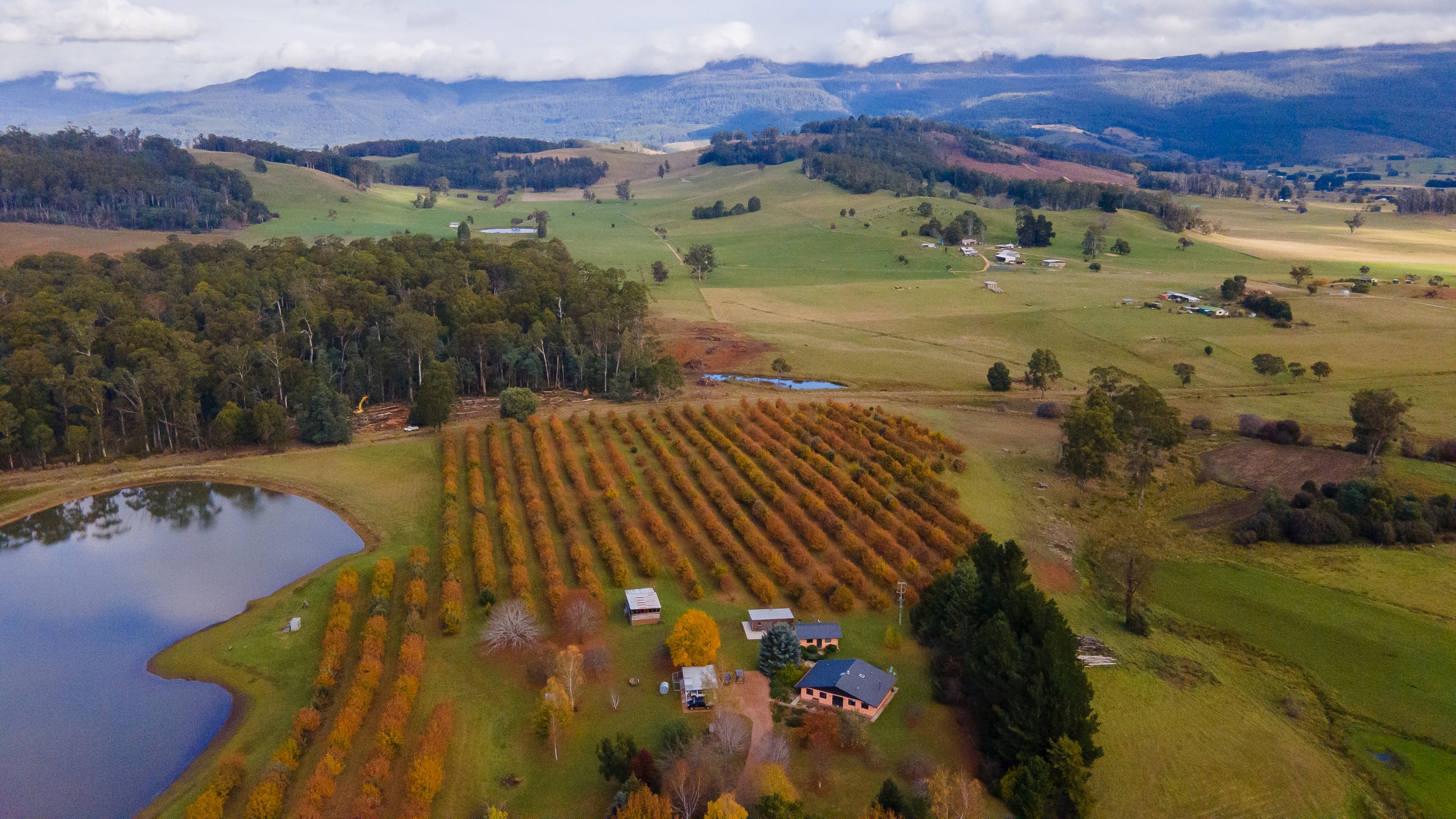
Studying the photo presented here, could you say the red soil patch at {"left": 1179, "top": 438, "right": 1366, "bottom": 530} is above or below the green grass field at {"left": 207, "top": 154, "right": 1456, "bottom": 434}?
below

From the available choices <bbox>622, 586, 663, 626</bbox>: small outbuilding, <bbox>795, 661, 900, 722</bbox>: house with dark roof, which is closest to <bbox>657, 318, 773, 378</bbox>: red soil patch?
<bbox>622, 586, 663, 626</bbox>: small outbuilding

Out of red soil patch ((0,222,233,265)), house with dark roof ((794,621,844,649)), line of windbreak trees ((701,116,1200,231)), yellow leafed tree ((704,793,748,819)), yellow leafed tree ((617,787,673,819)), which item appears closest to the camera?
yellow leafed tree ((704,793,748,819))

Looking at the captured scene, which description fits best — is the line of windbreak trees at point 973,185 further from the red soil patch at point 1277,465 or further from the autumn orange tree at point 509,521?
the autumn orange tree at point 509,521

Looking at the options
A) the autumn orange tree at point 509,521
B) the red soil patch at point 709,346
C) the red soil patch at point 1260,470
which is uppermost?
the red soil patch at point 709,346

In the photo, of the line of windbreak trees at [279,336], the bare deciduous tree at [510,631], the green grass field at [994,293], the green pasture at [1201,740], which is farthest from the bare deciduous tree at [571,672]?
the green grass field at [994,293]

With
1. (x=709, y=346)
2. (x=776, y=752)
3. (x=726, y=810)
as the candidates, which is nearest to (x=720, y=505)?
(x=776, y=752)

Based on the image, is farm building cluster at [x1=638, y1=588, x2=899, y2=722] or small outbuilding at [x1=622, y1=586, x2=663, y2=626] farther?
small outbuilding at [x1=622, y1=586, x2=663, y2=626]

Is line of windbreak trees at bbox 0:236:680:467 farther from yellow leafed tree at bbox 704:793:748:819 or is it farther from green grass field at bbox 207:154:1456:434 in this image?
yellow leafed tree at bbox 704:793:748:819

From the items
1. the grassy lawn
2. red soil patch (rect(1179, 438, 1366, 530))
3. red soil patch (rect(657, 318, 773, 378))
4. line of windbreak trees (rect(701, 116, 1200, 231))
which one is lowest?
the grassy lawn
